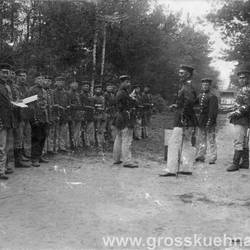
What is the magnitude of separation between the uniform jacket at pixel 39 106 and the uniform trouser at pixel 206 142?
3.81 meters

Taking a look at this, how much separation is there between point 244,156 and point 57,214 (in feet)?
16.9

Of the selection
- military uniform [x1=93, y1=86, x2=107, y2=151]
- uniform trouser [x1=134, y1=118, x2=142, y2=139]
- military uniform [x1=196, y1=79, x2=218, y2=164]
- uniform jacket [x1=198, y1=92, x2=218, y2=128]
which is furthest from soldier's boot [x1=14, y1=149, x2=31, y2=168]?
uniform trouser [x1=134, y1=118, x2=142, y2=139]

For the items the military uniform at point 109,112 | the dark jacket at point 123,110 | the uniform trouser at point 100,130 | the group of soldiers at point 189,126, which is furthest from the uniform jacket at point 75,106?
the group of soldiers at point 189,126

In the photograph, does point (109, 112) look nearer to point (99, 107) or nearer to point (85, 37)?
point (99, 107)

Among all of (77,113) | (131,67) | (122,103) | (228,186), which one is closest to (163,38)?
(131,67)

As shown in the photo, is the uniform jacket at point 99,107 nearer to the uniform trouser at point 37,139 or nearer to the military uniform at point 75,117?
the military uniform at point 75,117

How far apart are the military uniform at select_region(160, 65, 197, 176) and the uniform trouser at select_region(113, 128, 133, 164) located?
1.13 m

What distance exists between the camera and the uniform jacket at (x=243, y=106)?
30.2 ft

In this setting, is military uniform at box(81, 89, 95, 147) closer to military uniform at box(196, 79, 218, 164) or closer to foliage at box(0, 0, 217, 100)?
military uniform at box(196, 79, 218, 164)

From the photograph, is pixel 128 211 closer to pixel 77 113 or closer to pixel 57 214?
pixel 57 214

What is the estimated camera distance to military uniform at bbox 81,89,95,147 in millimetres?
12461

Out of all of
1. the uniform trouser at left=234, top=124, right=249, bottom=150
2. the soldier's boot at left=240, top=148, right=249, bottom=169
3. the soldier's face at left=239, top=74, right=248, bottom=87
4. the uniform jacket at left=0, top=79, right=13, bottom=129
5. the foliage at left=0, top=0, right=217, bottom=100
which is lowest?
the soldier's boot at left=240, top=148, right=249, bottom=169

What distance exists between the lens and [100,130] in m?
13.2

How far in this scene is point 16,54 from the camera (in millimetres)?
18547
